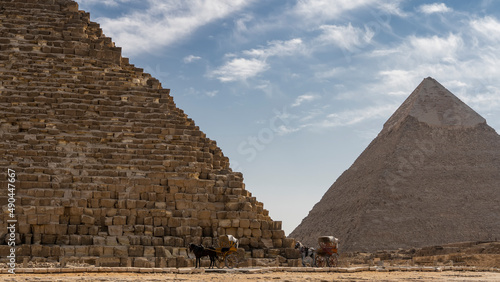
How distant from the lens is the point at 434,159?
67.2 metres

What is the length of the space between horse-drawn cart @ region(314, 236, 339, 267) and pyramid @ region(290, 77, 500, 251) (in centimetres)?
3376

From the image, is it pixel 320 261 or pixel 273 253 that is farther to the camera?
pixel 320 261

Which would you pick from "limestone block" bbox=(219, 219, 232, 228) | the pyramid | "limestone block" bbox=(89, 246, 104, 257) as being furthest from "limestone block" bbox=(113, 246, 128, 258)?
the pyramid

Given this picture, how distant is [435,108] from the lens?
67.8 meters

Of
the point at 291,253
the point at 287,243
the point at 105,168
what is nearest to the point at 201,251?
the point at 291,253

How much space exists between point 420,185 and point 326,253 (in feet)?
150

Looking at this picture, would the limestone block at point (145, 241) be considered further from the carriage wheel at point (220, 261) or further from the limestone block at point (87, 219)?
the carriage wheel at point (220, 261)

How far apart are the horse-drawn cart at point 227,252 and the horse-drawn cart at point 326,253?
2.19m

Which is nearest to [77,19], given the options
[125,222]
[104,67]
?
[104,67]

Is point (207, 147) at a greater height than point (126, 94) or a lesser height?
lesser

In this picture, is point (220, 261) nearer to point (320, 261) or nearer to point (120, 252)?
point (120, 252)

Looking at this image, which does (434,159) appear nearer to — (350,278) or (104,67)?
(104,67)

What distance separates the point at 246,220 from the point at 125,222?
9.03 ft

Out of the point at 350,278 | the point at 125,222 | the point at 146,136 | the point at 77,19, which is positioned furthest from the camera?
the point at 77,19
